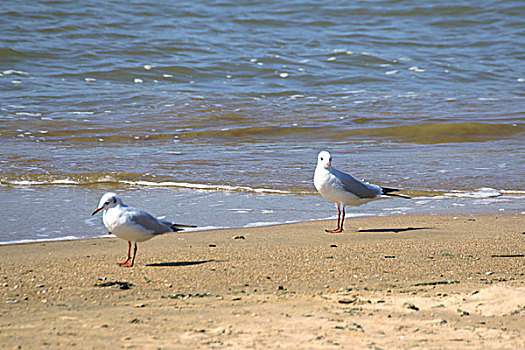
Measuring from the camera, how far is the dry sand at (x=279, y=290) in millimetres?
2875

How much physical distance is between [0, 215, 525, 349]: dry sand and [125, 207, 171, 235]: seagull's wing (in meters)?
0.23

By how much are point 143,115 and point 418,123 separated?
17.0ft

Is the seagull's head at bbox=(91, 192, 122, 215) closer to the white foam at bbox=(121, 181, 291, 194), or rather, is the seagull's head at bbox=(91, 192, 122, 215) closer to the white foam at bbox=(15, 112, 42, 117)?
the white foam at bbox=(121, 181, 291, 194)

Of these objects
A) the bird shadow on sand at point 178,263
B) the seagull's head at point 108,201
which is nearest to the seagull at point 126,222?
the seagull's head at point 108,201

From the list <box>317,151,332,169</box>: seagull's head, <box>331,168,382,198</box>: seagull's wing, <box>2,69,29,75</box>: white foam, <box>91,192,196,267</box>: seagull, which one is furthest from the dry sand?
<box>2,69,29,75</box>: white foam

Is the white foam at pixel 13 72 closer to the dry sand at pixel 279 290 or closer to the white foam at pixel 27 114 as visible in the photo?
the white foam at pixel 27 114

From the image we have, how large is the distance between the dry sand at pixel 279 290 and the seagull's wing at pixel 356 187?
0.31m

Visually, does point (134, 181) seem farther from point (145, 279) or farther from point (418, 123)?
point (418, 123)

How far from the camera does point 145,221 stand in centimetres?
452

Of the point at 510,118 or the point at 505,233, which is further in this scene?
the point at 510,118

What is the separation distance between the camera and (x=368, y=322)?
3061 mm

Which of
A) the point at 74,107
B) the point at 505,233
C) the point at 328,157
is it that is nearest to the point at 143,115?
the point at 74,107

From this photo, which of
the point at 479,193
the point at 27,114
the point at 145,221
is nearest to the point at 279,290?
the point at 145,221

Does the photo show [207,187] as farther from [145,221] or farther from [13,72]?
[13,72]
